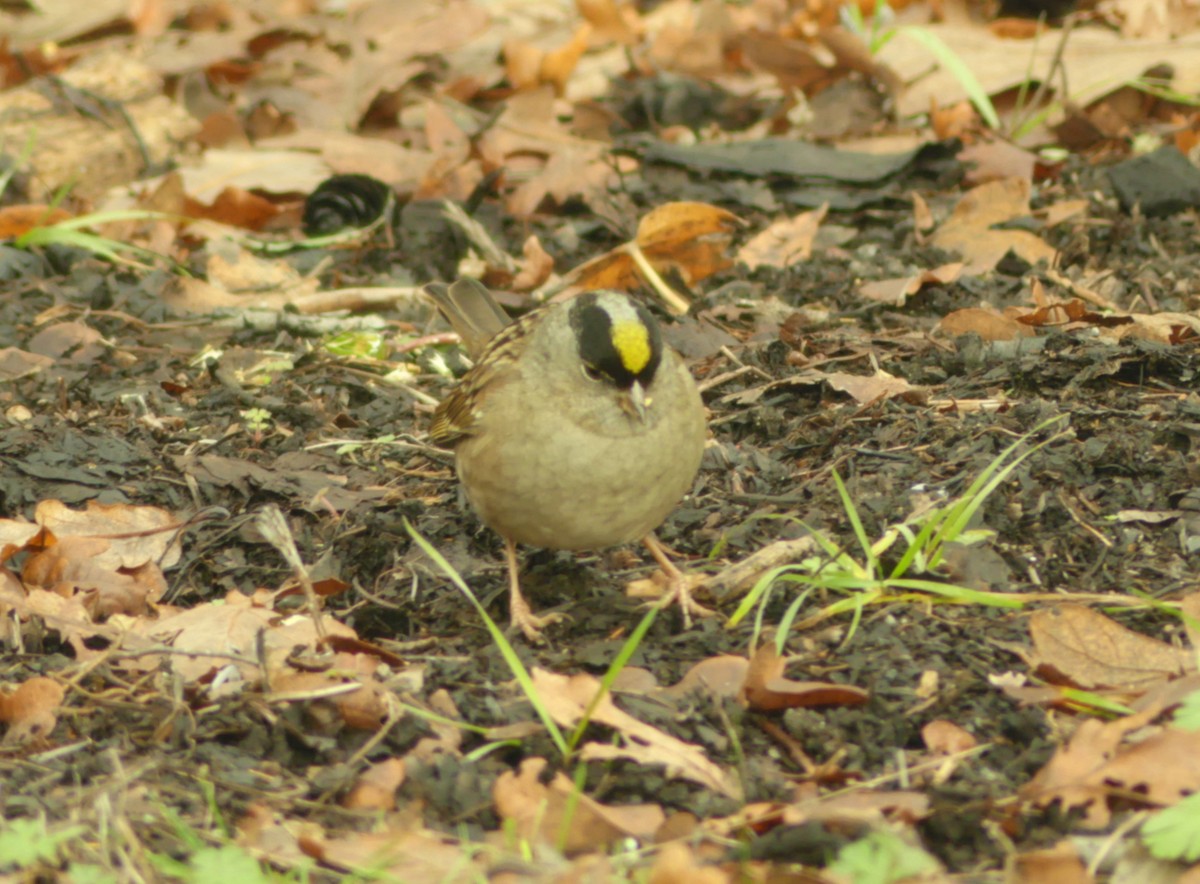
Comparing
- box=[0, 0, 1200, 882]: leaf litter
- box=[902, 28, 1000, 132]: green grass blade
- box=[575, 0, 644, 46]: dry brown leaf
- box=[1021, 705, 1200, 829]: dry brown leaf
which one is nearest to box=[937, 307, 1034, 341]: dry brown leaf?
box=[0, 0, 1200, 882]: leaf litter

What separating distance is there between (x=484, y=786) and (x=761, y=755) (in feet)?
1.87

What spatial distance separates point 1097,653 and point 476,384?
1804mm

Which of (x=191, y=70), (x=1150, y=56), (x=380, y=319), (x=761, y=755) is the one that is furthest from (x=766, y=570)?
(x=191, y=70)

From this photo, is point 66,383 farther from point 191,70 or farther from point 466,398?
point 191,70

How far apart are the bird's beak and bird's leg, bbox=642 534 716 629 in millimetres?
410

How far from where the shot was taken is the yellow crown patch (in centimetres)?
357

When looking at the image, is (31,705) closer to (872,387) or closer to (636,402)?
(636,402)

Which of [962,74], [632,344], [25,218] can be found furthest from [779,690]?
[25,218]

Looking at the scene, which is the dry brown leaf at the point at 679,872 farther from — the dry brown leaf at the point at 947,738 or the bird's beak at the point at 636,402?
the bird's beak at the point at 636,402

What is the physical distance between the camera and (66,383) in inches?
203

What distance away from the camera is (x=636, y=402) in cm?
358

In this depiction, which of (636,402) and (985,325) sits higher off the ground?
(636,402)

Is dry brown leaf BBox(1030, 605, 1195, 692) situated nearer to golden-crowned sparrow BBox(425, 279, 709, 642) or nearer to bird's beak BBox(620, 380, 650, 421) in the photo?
golden-crowned sparrow BBox(425, 279, 709, 642)

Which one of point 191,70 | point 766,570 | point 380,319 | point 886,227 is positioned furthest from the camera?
point 191,70
